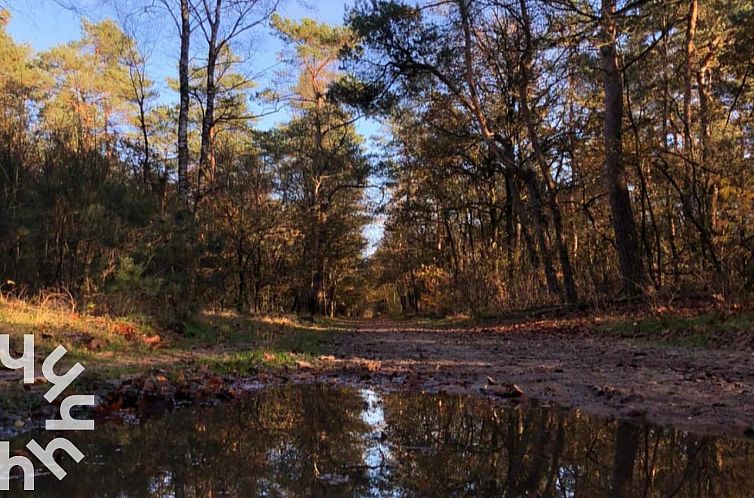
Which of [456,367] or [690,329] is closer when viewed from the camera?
[456,367]

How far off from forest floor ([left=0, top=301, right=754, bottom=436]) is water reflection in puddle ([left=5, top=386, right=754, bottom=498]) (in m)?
0.54

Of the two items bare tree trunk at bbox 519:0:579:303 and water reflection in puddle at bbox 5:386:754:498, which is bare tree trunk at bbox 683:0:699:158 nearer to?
bare tree trunk at bbox 519:0:579:303

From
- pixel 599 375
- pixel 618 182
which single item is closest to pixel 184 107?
pixel 618 182

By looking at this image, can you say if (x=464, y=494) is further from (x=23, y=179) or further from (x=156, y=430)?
(x=23, y=179)

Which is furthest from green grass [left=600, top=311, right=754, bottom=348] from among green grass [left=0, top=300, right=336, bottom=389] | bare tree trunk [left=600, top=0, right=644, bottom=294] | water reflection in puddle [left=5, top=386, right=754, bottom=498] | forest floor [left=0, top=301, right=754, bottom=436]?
green grass [left=0, top=300, right=336, bottom=389]

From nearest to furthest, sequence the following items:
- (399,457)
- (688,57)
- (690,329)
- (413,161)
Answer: (399,457), (690,329), (688,57), (413,161)

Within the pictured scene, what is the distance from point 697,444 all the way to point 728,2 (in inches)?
693

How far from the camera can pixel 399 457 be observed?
302cm

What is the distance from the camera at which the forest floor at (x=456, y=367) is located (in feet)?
13.8

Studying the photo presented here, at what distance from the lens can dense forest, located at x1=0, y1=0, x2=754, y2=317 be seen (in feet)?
30.7

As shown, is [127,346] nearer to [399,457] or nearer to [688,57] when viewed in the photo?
[399,457]

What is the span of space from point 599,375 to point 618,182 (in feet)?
31.2

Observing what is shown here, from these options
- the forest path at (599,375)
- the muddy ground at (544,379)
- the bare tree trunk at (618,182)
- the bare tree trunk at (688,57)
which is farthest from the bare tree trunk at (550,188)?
the muddy ground at (544,379)

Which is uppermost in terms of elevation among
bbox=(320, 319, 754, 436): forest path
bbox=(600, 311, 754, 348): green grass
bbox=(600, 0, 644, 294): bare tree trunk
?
bbox=(600, 0, 644, 294): bare tree trunk
